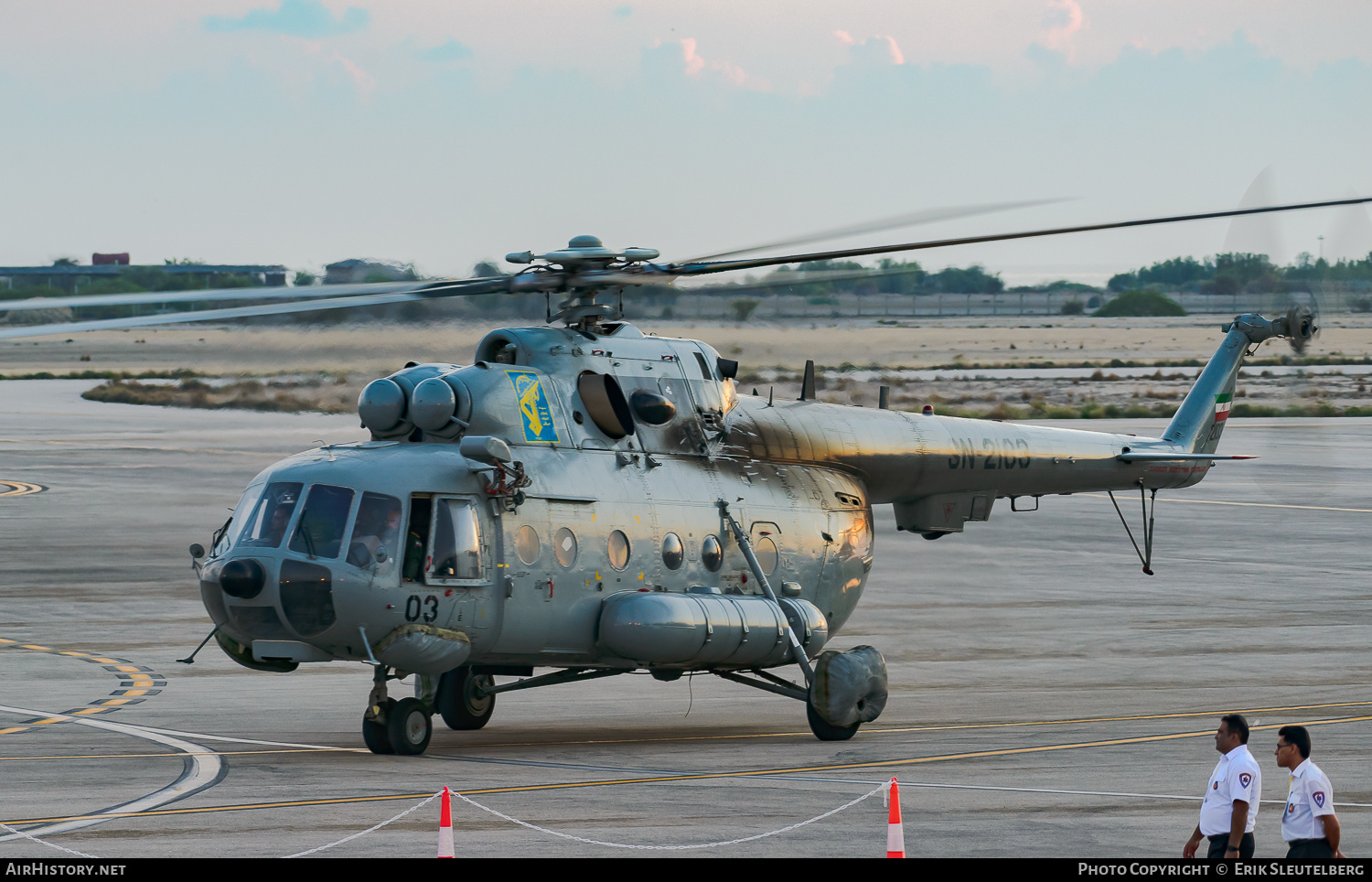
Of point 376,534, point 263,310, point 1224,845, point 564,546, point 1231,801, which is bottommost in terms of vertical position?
point 1224,845

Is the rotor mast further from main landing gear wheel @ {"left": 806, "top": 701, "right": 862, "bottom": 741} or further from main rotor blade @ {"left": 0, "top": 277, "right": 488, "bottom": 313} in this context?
main landing gear wheel @ {"left": 806, "top": 701, "right": 862, "bottom": 741}

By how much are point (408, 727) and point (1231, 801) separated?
8.81m

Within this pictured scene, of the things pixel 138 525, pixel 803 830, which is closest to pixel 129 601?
pixel 138 525

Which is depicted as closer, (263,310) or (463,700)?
(263,310)

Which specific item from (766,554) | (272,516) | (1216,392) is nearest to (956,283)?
(1216,392)

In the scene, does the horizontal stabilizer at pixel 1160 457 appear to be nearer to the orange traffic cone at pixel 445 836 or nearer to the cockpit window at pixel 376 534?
the cockpit window at pixel 376 534

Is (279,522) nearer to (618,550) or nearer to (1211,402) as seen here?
(618,550)

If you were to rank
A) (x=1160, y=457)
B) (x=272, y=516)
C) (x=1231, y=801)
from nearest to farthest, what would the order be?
(x=1231, y=801) → (x=272, y=516) → (x=1160, y=457)

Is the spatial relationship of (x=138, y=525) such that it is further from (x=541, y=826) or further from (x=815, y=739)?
(x=541, y=826)

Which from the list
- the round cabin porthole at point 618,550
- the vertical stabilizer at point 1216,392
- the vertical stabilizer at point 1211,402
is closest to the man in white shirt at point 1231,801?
the round cabin porthole at point 618,550

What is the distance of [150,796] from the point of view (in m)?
14.1

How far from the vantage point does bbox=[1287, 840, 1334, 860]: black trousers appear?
9852mm

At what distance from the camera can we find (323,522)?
1570 cm
